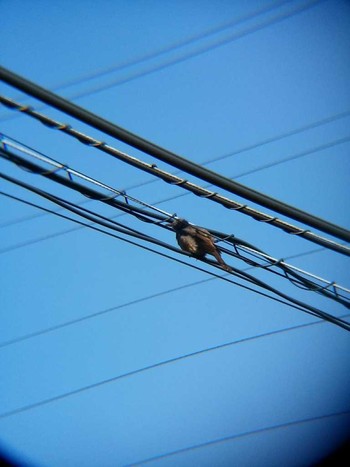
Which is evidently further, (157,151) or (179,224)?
(179,224)

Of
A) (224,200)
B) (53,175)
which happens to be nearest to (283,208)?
(224,200)

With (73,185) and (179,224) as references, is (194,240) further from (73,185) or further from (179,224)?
(73,185)

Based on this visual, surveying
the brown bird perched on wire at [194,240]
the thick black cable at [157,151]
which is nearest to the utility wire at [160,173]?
the thick black cable at [157,151]

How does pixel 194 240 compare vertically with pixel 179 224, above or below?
below

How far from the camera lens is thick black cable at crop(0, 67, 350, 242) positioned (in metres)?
1.55

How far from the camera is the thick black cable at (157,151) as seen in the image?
155 cm

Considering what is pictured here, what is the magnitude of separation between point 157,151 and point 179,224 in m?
0.83

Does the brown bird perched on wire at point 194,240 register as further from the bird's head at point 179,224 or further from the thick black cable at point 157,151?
the thick black cable at point 157,151

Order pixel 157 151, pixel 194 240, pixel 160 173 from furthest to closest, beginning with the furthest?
pixel 194 240, pixel 160 173, pixel 157 151

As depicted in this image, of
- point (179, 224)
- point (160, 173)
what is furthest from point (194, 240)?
point (160, 173)

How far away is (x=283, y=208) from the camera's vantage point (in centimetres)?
188

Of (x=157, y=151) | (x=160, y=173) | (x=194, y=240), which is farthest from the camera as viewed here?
(x=194, y=240)

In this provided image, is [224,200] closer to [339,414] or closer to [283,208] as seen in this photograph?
[283,208]

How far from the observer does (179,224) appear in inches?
98.0
